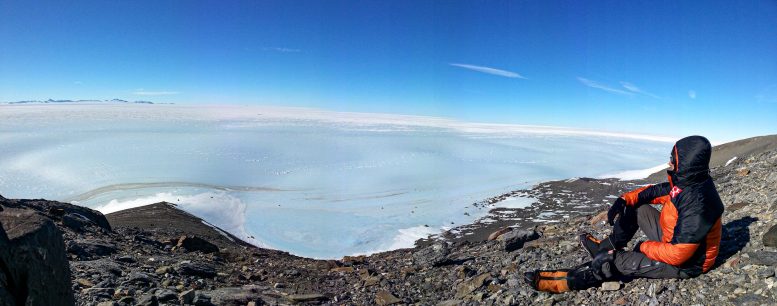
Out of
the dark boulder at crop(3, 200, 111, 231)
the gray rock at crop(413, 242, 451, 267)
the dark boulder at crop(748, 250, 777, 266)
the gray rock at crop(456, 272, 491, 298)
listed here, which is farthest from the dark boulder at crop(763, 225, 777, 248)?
the dark boulder at crop(3, 200, 111, 231)

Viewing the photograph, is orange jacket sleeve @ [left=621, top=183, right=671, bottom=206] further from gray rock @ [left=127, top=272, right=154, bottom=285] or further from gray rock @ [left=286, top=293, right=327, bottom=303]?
gray rock @ [left=127, top=272, right=154, bottom=285]

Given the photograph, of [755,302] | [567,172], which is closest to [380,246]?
[755,302]

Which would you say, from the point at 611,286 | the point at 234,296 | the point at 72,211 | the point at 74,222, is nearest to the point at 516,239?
the point at 611,286

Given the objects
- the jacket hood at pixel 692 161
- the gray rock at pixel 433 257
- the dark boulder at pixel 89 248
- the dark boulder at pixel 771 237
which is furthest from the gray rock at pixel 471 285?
the dark boulder at pixel 89 248

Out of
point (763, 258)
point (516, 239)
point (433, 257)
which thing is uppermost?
point (763, 258)

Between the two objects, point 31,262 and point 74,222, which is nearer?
point 31,262

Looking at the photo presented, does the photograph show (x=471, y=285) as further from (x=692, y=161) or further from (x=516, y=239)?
(x=692, y=161)
